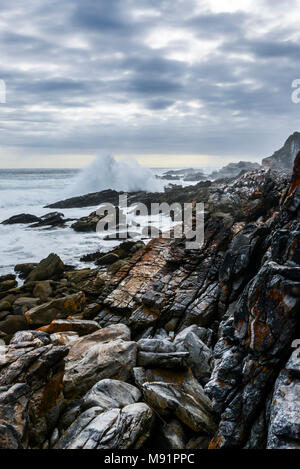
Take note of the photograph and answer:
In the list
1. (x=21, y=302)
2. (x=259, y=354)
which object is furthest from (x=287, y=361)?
(x=21, y=302)

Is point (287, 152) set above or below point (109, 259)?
above

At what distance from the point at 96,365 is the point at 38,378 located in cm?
163

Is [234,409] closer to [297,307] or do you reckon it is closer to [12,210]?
[297,307]

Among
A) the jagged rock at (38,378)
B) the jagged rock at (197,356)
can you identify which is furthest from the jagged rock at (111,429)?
the jagged rock at (197,356)

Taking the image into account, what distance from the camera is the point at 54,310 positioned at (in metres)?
12.2

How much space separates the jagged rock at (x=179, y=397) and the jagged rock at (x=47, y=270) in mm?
11786

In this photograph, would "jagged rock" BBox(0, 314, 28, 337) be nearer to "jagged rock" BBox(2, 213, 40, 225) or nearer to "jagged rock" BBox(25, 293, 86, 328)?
"jagged rock" BBox(25, 293, 86, 328)

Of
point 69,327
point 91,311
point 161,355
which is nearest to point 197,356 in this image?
point 161,355

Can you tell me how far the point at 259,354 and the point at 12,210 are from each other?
4649cm

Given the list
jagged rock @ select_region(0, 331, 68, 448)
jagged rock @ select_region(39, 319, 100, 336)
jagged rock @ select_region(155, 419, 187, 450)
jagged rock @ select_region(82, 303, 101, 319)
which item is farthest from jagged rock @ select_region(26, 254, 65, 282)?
jagged rock @ select_region(155, 419, 187, 450)

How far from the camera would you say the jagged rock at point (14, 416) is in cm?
461

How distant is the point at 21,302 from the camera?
1413cm

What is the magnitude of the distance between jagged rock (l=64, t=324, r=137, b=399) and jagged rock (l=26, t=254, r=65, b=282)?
389 inches

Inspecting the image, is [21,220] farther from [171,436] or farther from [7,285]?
[171,436]
